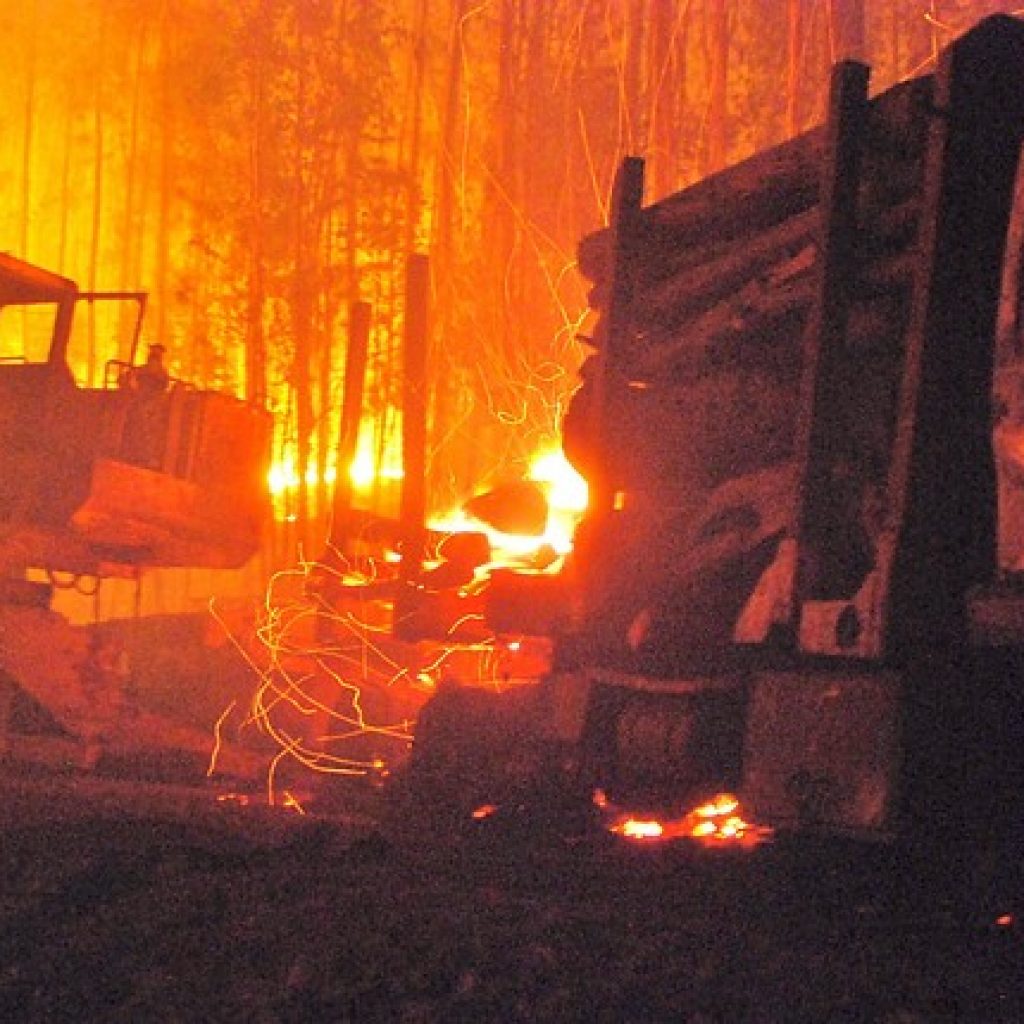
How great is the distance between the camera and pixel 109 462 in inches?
439

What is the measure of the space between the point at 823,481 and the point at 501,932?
1798 mm

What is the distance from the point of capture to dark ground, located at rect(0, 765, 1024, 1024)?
125 inches

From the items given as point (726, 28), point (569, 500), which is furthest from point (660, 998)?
point (726, 28)

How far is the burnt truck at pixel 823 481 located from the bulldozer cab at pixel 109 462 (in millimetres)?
6255

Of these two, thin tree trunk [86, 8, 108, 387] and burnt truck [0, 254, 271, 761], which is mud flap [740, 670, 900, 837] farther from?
thin tree trunk [86, 8, 108, 387]

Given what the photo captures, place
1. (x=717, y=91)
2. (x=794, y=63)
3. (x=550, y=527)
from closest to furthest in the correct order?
(x=550, y=527) < (x=794, y=63) < (x=717, y=91)

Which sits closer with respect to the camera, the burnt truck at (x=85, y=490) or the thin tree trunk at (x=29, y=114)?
the burnt truck at (x=85, y=490)

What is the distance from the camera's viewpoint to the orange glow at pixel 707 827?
4.57 m

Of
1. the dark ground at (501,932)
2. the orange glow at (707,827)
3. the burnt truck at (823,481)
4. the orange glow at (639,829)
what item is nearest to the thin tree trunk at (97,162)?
the burnt truck at (823,481)

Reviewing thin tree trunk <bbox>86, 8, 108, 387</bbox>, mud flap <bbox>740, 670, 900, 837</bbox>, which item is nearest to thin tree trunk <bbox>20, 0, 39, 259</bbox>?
thin tree trunk <bbox>86, 8, 108, 387</bbox>

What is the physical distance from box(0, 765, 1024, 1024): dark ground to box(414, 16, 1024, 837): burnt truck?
34 centimetres

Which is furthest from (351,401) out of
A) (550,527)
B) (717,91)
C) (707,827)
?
(717,91)

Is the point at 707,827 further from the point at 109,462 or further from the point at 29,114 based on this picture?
the point at 29,114

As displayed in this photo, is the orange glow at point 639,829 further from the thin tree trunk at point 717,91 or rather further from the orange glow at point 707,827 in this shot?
the thin tree trunk at point 717,91
